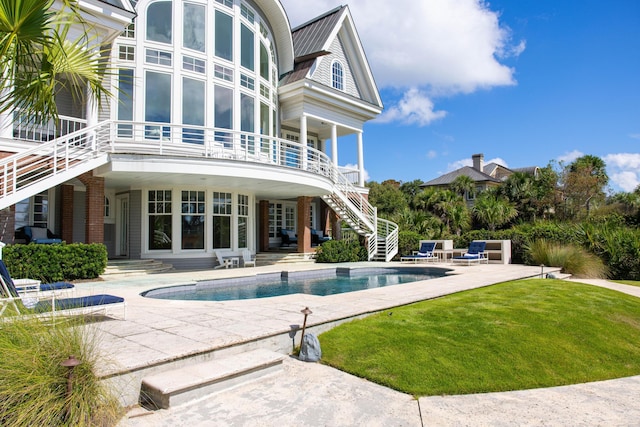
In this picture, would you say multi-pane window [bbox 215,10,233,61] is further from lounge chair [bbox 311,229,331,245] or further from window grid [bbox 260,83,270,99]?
lounge chair [bbox 311,229,331,245]

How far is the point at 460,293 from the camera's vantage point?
34.0 feet

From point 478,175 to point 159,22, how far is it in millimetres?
42644

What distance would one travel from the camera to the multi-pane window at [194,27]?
1792 centimetres

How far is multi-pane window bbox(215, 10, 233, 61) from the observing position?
18.6 metres

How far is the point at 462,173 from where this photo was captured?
54.0 metres

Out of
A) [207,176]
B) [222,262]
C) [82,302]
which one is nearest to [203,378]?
[82,302]

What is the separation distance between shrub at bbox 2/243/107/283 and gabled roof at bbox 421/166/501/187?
4374 centimetres

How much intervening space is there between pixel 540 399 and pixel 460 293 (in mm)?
5820

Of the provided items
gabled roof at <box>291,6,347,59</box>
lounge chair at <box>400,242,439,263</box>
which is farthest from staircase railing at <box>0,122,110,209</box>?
lounge chair at <box>400,242,439,263</box>

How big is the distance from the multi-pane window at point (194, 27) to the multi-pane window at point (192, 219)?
5941 mm

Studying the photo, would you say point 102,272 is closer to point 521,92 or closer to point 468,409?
point 468,409

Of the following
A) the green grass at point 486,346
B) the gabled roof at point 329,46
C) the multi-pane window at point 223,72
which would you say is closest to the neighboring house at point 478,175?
the gabled roof at point 329,46

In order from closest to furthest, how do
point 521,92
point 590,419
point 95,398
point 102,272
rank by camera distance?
point 95,398 < point 590,419 < point 102,272 < point 521,92

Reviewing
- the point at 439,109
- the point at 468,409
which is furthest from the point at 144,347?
the point at 439,109
